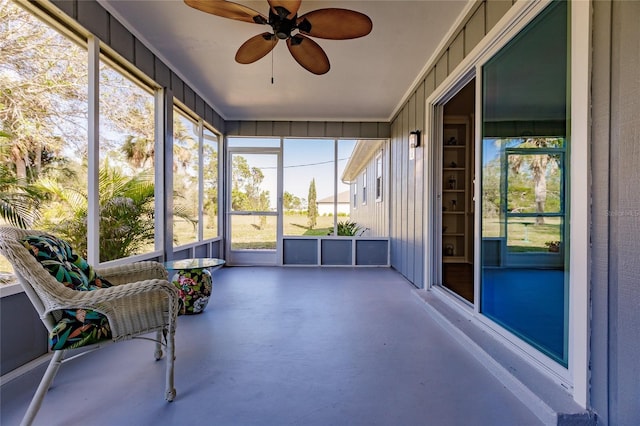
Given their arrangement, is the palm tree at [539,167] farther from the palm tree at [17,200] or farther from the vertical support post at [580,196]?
the palm tree at [17,200]

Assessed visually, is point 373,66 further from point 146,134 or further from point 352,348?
point 352,348

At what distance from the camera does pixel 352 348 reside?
2.30 m

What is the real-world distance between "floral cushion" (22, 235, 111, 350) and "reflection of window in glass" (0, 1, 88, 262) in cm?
48

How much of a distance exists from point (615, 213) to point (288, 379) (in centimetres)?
185

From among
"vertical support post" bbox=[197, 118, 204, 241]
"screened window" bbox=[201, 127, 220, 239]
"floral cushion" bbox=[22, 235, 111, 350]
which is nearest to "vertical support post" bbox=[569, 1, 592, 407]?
"floral cushion" bbox=[22, 235, 111, 350]

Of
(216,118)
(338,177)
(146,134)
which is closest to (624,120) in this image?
(146,134)

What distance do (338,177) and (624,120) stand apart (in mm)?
4750

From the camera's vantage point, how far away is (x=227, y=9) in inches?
82.9

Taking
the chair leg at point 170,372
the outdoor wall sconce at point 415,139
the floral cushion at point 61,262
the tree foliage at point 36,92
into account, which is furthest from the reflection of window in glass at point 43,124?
the outdoor wall sconce at point 415,139

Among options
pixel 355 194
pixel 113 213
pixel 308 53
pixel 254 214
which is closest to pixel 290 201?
pixel 254 214

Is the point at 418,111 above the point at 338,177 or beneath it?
above

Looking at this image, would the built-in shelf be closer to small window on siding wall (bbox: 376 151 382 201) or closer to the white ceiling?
small window on siding wall (bbox: 376 151 382 201)

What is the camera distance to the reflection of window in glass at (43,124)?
192cm

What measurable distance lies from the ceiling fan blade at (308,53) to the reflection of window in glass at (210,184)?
2720 mm
